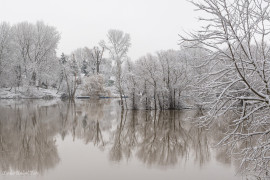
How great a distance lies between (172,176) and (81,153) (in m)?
3.54

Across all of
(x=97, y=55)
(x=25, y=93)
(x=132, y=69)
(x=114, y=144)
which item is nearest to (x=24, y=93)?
(x=25, y=93)

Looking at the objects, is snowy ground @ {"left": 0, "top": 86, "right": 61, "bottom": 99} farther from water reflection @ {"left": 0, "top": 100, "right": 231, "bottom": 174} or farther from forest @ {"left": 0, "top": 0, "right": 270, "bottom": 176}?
water reflection @ {"left": 0, "top": 100, "right": 231, "bottom": 174}

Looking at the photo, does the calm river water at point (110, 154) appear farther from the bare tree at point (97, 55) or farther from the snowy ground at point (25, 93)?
the bare tree at point (97, 55)

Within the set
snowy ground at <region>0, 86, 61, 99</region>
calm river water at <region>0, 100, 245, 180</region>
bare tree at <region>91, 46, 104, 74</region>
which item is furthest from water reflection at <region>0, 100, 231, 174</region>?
bare tree at <region>91, 46, 104, 74</region>

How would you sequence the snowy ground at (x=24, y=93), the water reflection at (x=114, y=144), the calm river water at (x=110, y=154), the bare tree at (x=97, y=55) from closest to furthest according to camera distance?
1. the calm river water at (x=110, y=154)
2. the water reflection at (x=114, y=144)
3. the snowy ground at (x=24, y=93)
4. the bare tree at (x=97, y=55)

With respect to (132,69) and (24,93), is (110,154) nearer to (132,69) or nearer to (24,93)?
(132,69)

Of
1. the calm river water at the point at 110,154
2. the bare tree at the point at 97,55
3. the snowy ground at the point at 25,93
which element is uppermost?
the bare tree at the point at 97,55

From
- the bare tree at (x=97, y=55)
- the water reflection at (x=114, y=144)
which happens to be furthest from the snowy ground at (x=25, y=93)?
the water reflection at (x=114, y=144)

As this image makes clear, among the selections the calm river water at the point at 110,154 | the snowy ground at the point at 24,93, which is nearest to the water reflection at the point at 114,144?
the calm river water at the point at 110,154

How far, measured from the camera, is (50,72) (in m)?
40.0

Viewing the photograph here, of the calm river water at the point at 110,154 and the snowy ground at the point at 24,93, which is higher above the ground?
the snowy ground at the point at 24,93

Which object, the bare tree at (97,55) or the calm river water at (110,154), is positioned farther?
Result: the bare tree at (97,55)

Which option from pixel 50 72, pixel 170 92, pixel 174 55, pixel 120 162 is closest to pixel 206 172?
pixel 120 162

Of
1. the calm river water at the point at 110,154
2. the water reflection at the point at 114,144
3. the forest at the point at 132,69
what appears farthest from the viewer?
the water reflection at the point at 114,144
